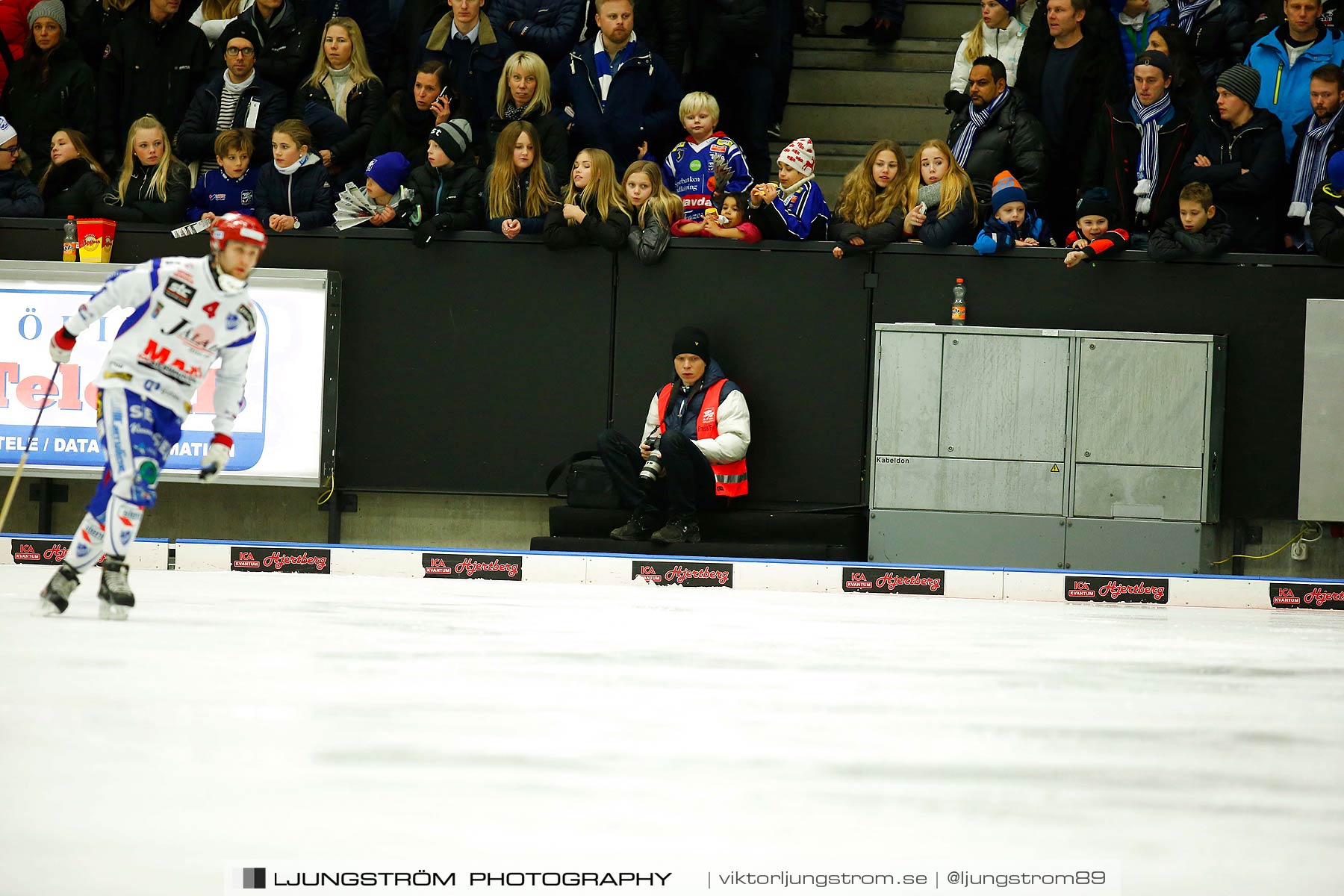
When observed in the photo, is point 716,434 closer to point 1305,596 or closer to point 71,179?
point 1305,596

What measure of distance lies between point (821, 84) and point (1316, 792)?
9274 mm

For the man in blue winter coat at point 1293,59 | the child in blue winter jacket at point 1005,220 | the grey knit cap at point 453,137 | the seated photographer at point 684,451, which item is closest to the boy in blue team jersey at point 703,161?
the seated photographer at point 684,451

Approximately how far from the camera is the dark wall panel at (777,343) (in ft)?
30.6

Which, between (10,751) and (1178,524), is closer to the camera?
(10,751)

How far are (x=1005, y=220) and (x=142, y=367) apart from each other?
580cm

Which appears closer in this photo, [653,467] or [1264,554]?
[653,467]

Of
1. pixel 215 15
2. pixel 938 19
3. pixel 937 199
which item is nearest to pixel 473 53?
pixel 215 15

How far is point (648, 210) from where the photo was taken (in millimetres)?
9336

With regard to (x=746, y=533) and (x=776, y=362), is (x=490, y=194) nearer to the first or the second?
(x=776, y=362)

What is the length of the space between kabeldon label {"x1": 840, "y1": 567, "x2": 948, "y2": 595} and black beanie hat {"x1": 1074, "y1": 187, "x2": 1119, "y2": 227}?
108 inches

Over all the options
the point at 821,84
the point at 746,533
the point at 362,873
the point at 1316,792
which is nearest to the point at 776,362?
the point at 746,533

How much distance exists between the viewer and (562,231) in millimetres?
9227

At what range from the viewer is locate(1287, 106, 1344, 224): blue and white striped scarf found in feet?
29.2

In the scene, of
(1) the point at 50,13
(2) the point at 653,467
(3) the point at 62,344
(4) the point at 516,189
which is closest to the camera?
(3) the point at 62,344
